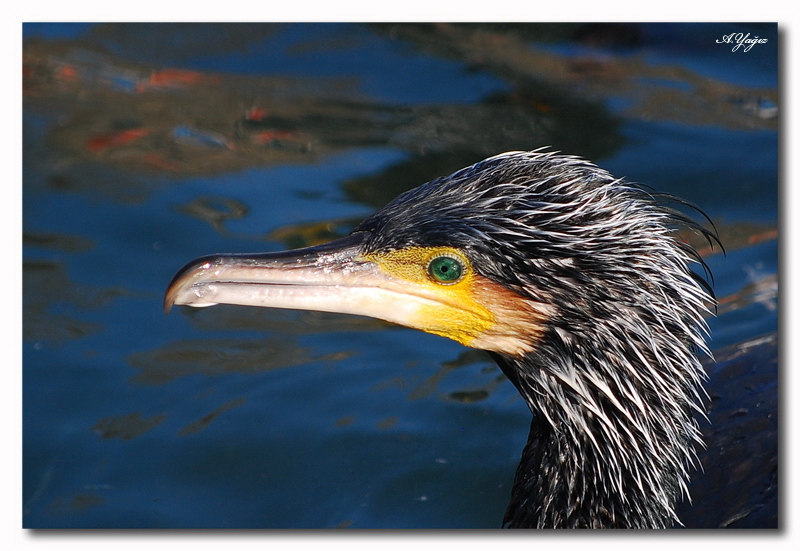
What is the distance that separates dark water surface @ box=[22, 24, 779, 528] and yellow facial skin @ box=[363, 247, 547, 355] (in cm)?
153

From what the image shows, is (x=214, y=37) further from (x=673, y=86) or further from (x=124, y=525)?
(x=124, y=525)

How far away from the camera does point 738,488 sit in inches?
190

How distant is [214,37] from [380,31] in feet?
4.82

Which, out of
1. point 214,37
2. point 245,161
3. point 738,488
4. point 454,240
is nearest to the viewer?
point 454,240

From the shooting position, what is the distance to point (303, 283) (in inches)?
152

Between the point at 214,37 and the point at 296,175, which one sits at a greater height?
the point at 214,37

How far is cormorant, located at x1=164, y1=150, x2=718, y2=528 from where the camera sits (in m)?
3.83

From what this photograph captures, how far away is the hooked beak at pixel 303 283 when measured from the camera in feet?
12.6

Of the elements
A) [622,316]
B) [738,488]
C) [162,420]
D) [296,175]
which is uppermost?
[296,175]

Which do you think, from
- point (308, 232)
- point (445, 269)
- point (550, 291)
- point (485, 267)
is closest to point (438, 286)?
point (445, 269)

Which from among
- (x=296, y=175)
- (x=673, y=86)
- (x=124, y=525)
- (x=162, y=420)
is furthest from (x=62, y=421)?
(x=673, y=86)
